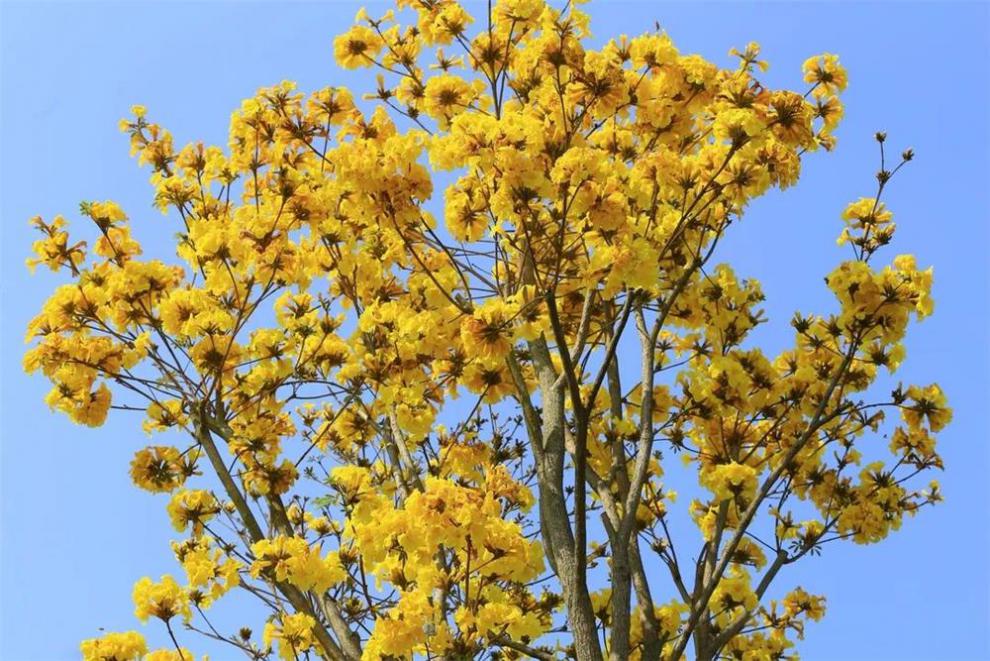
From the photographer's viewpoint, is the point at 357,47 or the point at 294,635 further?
the point at 357,47

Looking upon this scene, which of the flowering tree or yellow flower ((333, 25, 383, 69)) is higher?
yellow flower ((333, 25, 383, 69))

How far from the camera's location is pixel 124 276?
7.05 metres

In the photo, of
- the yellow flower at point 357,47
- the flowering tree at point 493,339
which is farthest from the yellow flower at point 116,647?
the yellow flower at point 357,47

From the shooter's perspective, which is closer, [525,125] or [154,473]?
[525,125]

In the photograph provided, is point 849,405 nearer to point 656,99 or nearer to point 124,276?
point 656,99

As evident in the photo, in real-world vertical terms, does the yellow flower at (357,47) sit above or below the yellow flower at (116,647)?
above

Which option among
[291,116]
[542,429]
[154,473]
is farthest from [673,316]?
[154,473]

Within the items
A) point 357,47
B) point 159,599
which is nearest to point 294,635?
point 159,599

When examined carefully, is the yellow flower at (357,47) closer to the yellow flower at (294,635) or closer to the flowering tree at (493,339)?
the flowering tree at (493,339)

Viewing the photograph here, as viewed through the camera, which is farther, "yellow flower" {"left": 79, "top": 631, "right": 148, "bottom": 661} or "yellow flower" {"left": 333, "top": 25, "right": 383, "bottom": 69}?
"yellow flower" {"left": 333, "top": 25, "right": 383, "bottom": 69}

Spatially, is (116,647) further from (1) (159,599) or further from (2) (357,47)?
(2) (357,47)

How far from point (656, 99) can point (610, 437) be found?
8.13ft

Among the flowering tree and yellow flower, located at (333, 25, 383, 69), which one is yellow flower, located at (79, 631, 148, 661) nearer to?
the flowering tree

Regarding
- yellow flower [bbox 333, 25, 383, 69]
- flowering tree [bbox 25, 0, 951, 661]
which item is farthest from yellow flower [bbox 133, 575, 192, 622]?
yellow flower [bbox 333, 25, 383, 69]
